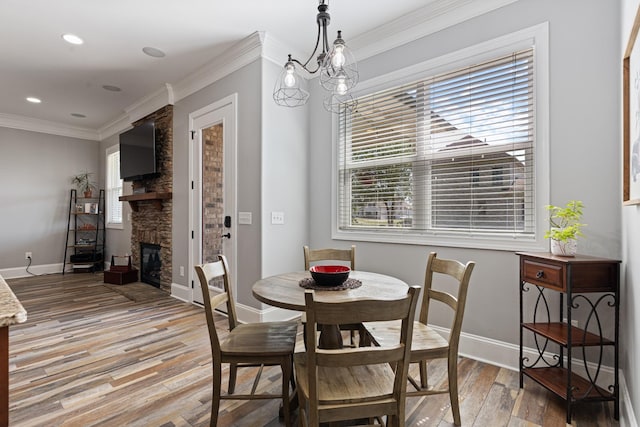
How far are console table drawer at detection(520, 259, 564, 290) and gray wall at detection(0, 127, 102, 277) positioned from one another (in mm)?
7646

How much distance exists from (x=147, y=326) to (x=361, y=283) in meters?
2.55

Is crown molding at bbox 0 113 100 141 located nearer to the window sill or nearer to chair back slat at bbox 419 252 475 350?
the window sill

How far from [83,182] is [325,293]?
6905 millimetres

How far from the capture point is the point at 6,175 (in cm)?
561

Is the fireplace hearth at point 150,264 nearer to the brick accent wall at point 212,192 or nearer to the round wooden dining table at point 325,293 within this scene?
the brick accent wall at point 212,192

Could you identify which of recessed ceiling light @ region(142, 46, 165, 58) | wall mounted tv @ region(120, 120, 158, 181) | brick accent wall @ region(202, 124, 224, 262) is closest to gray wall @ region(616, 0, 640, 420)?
brick accent wall @ region(202, 124, 224, 262)

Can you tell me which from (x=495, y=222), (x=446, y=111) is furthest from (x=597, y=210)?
(x=446, y=111)

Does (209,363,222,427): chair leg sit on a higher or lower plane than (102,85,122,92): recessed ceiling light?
lower

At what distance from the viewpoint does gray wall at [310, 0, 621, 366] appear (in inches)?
77.3

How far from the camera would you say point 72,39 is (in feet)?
10.5

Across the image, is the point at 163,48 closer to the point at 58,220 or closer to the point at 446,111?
the point at 446,111

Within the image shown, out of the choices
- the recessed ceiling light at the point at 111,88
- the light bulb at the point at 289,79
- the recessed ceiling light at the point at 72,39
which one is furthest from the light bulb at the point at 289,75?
the recessed ceiling light at the point at 111,88

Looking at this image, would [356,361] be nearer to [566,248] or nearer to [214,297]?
[214,297]

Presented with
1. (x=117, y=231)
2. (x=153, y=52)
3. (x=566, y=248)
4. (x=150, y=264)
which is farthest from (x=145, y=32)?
(x=117, y=231)
